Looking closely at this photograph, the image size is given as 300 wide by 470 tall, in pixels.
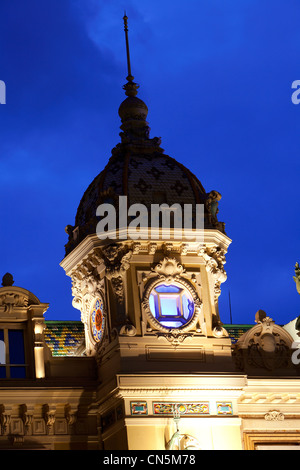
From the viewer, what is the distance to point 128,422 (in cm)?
4594

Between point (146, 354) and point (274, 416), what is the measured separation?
499 cm

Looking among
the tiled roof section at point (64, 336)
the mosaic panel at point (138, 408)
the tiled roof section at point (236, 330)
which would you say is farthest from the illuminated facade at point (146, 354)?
the tiled roof section at point (236, 330)

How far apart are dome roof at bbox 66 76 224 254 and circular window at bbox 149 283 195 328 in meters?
2.43

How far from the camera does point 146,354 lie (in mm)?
47094

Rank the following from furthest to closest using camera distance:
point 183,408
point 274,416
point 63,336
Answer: point 63,336 < point 274,416 < point 183,408

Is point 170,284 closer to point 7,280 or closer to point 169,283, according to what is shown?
point 169,283

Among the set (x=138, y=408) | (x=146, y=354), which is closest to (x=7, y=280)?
(x=146, y=354)

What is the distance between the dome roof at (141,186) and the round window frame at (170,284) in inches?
85.5

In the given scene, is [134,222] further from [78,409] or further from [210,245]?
[78,409]

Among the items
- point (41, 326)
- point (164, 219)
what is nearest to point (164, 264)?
point (164, 219)

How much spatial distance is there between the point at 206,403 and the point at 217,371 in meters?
1.08

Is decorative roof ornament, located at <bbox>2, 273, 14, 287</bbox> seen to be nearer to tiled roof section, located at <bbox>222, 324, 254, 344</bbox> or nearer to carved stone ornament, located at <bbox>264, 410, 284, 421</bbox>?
carved stone ornament, located at <bbox>264, 410, 284, 421</bbox>

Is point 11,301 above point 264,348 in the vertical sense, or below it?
above

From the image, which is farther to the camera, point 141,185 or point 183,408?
point 141,185
